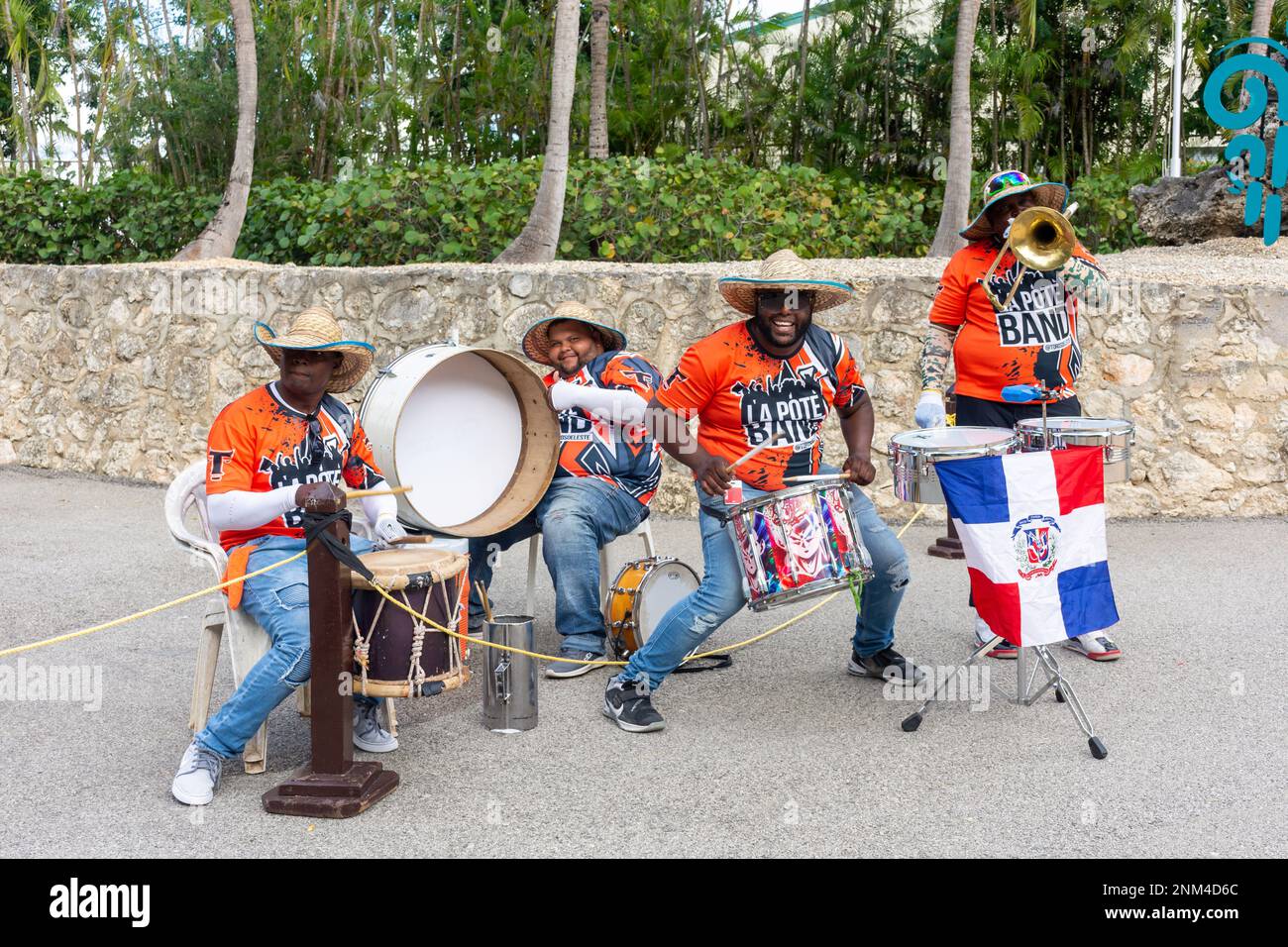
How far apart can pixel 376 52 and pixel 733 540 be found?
1536cm

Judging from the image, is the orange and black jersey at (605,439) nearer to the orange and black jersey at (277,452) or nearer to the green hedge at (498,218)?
the orange and black jersey at (277,452)

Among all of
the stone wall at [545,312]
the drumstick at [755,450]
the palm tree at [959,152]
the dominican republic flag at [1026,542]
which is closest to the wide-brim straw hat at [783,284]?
the drumstick at [755,450]

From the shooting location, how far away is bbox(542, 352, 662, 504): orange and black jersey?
5934 millimetres

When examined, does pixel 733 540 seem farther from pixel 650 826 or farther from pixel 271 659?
pixel 271 659

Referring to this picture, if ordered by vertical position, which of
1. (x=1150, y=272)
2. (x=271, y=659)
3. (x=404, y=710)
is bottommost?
(x=404, y=710)

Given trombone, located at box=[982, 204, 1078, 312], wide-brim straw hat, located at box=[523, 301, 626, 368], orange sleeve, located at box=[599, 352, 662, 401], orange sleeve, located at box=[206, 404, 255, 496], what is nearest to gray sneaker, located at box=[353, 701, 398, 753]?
orange sleeve, located at box=[206, 404, 255, 496]

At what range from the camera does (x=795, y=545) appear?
4512 millimetres

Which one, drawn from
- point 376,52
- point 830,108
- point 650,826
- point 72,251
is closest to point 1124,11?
point 830,108

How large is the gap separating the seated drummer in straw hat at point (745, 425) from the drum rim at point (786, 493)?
0.16 metres

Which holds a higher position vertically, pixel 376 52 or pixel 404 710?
pixel 376 52

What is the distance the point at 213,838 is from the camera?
154 inches

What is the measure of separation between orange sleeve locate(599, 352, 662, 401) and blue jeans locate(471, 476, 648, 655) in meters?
0.45

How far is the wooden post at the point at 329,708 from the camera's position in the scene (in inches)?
160

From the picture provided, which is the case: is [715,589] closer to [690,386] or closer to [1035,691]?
[690,386]
